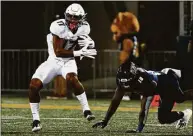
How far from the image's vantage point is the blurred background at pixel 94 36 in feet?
53.1

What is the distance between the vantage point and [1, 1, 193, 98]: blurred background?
16.2m

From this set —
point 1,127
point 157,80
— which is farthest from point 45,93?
point 157,80

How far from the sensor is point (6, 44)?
17.8 meters

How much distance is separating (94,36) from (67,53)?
9.55 metres

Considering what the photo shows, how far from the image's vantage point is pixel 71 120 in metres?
10.2

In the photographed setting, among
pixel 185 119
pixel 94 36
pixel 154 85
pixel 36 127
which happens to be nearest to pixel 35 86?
pixel 36 127

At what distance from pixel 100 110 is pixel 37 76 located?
3.83 m

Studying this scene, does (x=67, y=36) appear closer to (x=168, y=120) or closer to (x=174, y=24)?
(x=168, y=120)

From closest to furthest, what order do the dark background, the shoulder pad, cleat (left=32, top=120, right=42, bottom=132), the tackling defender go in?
1. the tackling defender
2. cleat (left=32, top=120, right=42, bottom=132)
3. the shoulder pad
4. the dark background

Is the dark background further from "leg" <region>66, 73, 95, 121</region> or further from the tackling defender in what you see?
the tackling defender

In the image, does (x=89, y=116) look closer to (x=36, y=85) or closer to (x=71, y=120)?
(x=36, y=85)

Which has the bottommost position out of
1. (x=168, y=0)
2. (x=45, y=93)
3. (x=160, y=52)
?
(x=45, y=93)

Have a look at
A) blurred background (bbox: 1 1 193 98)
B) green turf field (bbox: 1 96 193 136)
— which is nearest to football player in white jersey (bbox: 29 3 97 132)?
green turf field (bbox: 1 96 193 136)

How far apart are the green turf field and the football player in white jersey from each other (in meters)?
0.38
